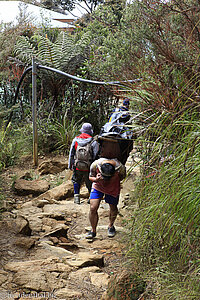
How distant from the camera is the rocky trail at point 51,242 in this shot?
330 cm

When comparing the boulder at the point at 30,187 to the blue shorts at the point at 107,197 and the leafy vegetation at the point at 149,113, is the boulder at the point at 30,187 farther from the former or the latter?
the blue shorts at the point at 107,197

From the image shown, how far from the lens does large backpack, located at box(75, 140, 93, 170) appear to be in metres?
5.66

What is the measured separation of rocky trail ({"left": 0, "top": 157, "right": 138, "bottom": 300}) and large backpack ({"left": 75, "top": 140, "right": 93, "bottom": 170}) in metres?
0.75

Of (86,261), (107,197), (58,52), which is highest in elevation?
(58,52)

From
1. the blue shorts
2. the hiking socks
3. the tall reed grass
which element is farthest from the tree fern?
the tall reed grass

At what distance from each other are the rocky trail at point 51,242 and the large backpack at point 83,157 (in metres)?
0.75

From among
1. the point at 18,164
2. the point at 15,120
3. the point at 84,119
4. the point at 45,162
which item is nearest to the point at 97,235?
the point at 45,162

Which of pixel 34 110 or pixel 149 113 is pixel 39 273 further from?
pixel 34 110

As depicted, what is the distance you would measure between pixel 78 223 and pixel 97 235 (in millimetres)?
582

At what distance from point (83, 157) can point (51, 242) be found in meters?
1.62

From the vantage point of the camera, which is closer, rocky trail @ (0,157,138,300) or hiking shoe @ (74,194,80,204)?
rocky trail @ (0,157,138,300)

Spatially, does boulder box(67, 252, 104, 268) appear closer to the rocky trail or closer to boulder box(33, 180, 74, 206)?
the rocky trail

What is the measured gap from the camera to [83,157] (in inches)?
225

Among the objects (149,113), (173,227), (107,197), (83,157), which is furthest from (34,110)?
(173,227)
